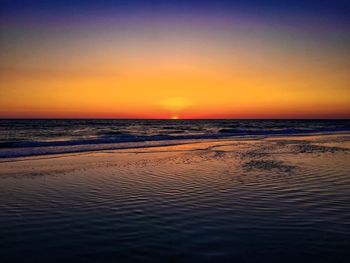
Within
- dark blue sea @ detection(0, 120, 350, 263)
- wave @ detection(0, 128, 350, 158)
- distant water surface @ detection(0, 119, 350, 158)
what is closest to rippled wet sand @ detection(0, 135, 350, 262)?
dark blue sea @ detection(0, 120, 350, 263)

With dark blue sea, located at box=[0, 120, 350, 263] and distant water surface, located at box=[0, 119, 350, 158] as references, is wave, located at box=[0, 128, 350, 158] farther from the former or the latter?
dark blue sea, located at box=[0, 120, 350, 263]

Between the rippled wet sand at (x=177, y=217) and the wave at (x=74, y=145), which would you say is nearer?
the rippled wet sand at (x=177, y=217)

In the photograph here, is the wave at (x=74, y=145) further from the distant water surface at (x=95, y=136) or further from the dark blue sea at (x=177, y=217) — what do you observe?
the dark blue sea at (x=177, y=217)

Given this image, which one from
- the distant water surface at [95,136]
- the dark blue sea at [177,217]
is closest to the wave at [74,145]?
the distant water surface at [95,136]

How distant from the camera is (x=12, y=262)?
12.9 feet

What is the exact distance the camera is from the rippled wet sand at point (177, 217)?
422 centimetres

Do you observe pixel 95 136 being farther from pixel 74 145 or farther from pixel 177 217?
pixel 177 217

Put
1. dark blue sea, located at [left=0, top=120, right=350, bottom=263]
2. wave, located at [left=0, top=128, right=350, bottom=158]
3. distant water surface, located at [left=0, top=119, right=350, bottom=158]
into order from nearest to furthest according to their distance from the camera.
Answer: dark blue sea, located at [left=0, top=120, right=350, bottom=263] → wave, located at [left=0, top=128, right=350, bottom=158] → distant water surface, located at [left=0, top=119, right=350, bottom=158]

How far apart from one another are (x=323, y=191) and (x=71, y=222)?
6.54 m

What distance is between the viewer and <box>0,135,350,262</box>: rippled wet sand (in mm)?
4219

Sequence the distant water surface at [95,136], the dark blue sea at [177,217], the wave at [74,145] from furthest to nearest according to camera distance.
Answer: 1. the distant water surface at [95,136]
2. the wave at [74,145]
3. the dark blue sea at [177,217]

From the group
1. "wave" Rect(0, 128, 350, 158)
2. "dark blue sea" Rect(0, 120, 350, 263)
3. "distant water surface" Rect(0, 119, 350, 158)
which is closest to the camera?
"dark blue sea" Rect(0, 120, 350, 263)

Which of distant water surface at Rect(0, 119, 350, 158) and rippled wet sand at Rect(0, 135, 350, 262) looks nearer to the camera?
rippled wet sand at Rect(0, 135, 350, 262)

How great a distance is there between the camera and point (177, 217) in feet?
18.9
